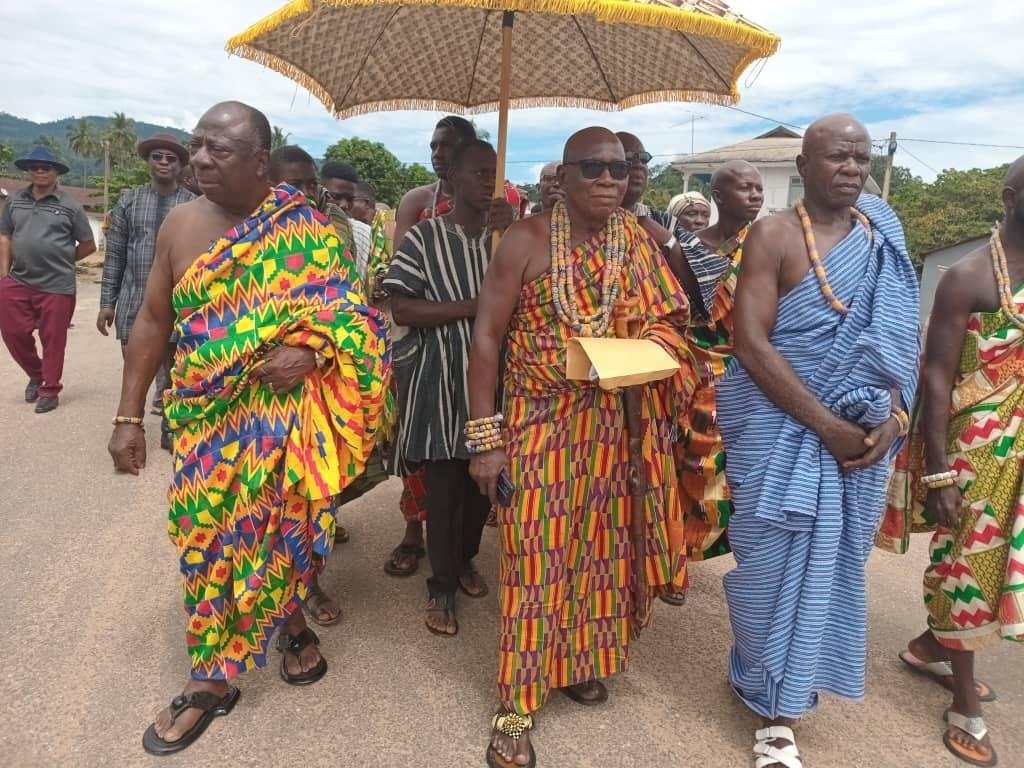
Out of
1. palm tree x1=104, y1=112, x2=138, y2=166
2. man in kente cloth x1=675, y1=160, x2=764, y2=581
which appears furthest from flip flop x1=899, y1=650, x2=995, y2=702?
palm tree x1=104, y1=112, x2=138, y2=166

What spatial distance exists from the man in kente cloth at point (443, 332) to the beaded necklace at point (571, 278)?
0.71m

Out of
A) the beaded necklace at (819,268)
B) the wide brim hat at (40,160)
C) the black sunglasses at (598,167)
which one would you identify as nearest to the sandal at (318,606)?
the black sunglasses at (598,167)

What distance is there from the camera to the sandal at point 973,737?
8.18ft

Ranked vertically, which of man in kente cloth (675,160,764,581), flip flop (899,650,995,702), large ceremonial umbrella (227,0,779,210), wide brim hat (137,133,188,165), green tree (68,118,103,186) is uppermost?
green tree (68,118,103,186)

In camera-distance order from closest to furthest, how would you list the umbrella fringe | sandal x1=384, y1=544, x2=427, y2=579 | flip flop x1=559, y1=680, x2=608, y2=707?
1. the umbrella fringe
2. flip flop x1=559, y1=680, x2=608, y2=707
3. sandal x1=384, y1=544, x2=427, y2=579

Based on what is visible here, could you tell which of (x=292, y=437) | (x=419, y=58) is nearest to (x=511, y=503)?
(x=292, y=437)

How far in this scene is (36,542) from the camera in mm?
3848

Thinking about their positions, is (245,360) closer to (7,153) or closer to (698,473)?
(698,473)

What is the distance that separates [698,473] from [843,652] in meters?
0.87

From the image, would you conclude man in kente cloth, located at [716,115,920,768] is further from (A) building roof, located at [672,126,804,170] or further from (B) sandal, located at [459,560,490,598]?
(A) building roof, located at [672,126,804,170]

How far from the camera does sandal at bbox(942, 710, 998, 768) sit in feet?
8.18

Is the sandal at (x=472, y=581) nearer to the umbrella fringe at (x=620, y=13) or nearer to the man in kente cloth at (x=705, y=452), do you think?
the man in kente cloth at (x=705, y=452)

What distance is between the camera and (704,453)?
3.06m

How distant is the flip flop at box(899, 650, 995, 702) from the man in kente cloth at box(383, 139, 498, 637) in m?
1.97
